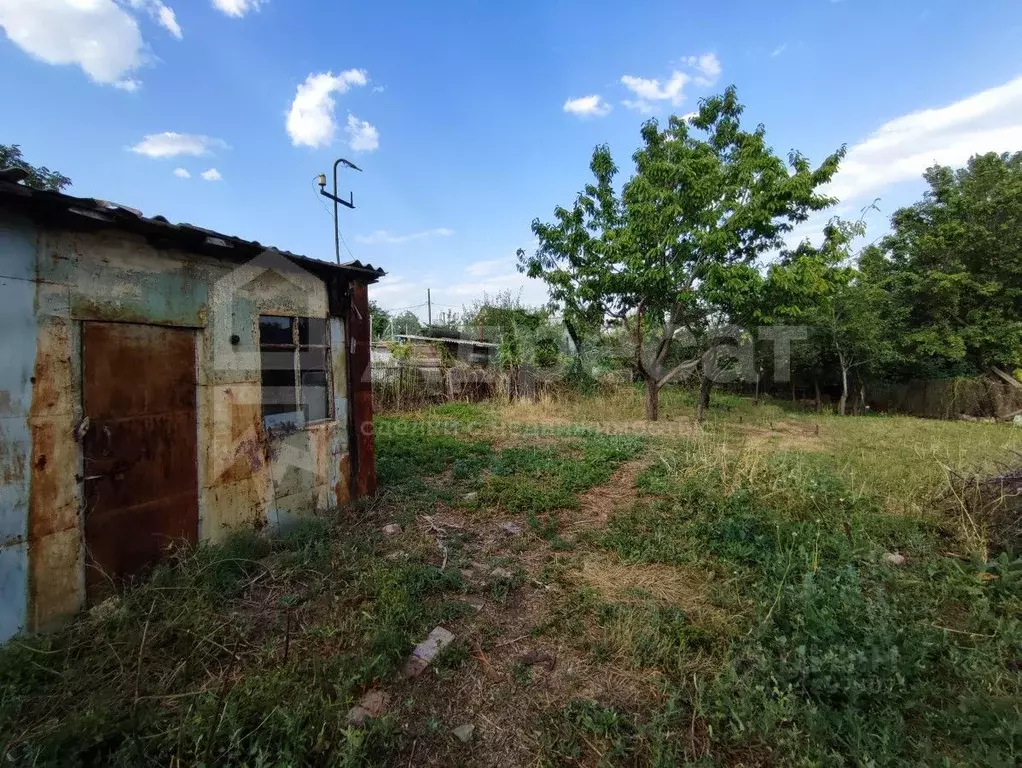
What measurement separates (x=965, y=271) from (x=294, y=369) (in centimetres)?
1786

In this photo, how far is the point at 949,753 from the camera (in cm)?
193

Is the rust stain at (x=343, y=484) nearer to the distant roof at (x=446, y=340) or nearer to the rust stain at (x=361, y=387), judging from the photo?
the rust stain at (x=361, y=387)

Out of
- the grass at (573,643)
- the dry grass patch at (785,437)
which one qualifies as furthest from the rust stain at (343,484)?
the dry grass patch at (785,437)

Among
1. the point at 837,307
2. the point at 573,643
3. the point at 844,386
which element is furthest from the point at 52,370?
the point at 844,386

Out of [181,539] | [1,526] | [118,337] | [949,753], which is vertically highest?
[118,337]

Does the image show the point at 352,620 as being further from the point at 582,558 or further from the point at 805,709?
the point at 805,709

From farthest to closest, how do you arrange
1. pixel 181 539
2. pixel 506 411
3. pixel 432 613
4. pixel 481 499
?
pixel 506 411 → pixel 481 499 → pixel 181 539 → pixel 432 613

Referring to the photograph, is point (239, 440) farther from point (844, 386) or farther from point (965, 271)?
point (965, 271)

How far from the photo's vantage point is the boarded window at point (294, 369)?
A: 4.08 meters

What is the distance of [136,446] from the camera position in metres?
3.13

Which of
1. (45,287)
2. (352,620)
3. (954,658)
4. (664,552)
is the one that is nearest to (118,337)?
(45,287)

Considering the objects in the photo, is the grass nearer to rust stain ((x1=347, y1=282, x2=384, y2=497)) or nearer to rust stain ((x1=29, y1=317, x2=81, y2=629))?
rust stain ((x1=29, y1=317, x2=81, y2=629))

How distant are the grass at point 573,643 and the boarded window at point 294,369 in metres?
1.08

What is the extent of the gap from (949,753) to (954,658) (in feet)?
2.24
